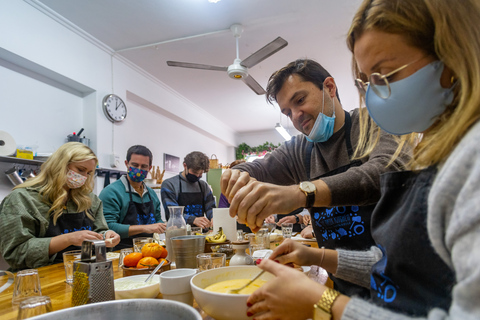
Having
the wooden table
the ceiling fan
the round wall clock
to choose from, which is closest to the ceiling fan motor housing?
the ceiling fan

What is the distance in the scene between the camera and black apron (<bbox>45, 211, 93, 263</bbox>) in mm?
2193

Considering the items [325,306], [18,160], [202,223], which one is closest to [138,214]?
[202,223]

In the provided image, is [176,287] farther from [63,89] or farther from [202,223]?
[63,89]

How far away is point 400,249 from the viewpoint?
0.64 metres

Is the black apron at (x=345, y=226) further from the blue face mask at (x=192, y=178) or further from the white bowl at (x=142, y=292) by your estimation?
the blue face mask at (x=192, y=178)

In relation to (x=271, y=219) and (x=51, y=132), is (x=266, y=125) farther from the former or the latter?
(x=51, y=132)

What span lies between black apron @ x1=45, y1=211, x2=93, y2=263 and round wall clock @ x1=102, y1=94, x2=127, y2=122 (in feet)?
8.02

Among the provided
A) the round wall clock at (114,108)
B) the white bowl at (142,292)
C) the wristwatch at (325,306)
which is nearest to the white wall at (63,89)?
the round wall clock at (114,108)

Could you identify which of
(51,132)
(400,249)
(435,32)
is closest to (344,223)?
(400,249)

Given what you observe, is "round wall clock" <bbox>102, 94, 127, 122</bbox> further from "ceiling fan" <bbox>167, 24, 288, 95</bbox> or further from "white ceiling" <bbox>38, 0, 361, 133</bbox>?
"ceiling fan" <bbox>167, 24, 288, 95</bbox>

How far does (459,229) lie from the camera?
1.50ft

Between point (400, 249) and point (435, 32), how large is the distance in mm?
524

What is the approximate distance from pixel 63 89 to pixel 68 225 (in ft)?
8.52

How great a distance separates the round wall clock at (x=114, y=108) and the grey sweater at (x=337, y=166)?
11.6 ft
